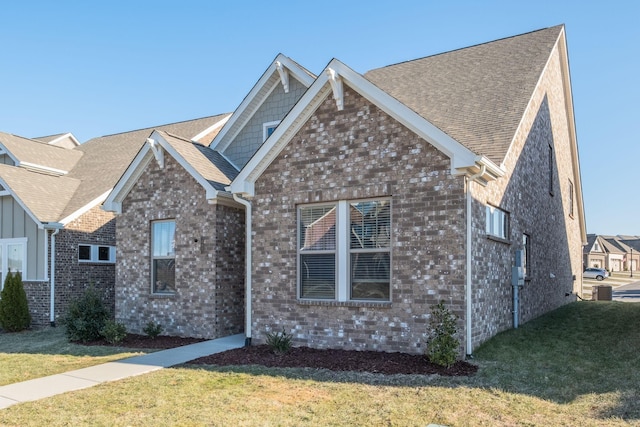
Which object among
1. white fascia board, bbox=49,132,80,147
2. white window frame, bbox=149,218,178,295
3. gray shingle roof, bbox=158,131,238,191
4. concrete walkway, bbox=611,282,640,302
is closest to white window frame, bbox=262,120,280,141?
gray shingle roof, bbox=158,131,238,191

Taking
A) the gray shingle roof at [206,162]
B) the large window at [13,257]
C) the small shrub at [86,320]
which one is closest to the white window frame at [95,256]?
the large window at [13,257]

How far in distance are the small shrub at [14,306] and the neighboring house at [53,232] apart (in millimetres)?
486

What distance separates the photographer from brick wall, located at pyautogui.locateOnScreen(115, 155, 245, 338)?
11672 millimetres

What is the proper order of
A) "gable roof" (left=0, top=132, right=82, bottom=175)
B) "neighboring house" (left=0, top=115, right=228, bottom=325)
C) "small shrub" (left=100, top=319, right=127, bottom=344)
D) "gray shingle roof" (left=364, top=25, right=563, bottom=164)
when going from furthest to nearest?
1. "gable roof" (left=0, top=132, right=82, bottom=175)
2. "neighboring house" (left=0, top=115, right=228, bottom=325)
3. "small shrub" (left=100, top=319, right=127, bottom=344)
4. "gray shingle roof" (left=364, top=25, right=563, bottom=164)

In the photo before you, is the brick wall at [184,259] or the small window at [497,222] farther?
the brick wall at [184,259]

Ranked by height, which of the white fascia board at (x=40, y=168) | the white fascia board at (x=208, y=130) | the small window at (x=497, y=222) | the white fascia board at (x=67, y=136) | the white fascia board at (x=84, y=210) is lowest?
the small window at (x=497, y=222)

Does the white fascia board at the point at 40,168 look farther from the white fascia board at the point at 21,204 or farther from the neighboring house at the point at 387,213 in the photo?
the neighboring house at the point at 387,213

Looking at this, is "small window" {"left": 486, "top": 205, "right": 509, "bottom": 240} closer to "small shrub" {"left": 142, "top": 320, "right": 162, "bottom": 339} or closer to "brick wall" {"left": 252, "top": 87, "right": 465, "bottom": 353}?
"brick wall" {"left": 252, "top": 87, "right": 465, "bottom": 353}

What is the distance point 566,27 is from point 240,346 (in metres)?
13.8

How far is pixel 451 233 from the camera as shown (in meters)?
8.43

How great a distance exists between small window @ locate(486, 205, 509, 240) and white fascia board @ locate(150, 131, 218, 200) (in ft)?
19.8

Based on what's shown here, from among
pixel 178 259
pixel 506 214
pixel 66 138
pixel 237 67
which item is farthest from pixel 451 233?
pixel 66 138

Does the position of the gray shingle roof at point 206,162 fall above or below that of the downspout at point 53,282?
above

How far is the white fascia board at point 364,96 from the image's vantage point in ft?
27.4
